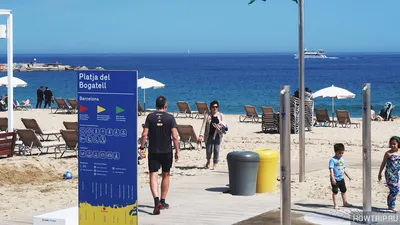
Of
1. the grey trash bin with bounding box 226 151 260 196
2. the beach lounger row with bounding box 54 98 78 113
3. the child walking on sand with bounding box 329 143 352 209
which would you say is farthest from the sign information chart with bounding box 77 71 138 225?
the beach lounger row with bounding box 54 98 78 113

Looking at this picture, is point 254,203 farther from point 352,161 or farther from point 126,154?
point 352,161

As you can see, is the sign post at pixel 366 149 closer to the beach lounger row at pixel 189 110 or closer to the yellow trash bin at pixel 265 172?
the yellow trash bin at pixel 265 172

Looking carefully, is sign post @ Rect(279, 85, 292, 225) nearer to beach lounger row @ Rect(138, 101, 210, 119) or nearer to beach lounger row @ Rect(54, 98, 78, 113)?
beach lounger row @ Rect(138, 101, 210, 119)

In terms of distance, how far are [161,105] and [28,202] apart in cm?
315

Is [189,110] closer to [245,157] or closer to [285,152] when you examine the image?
[245,157]

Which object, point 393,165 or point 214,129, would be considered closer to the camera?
point 393,165

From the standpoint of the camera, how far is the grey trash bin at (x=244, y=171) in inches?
507

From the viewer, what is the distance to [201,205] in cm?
1214

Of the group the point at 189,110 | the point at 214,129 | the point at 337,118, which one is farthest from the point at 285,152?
the point at 189,110

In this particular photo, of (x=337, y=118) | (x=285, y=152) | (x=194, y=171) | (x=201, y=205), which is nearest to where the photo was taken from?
(x=285, y=152)

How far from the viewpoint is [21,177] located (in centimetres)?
1536

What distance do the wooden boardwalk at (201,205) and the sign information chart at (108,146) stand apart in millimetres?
2247

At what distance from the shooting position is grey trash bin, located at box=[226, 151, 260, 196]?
42.3ft

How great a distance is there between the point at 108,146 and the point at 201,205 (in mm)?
4067
